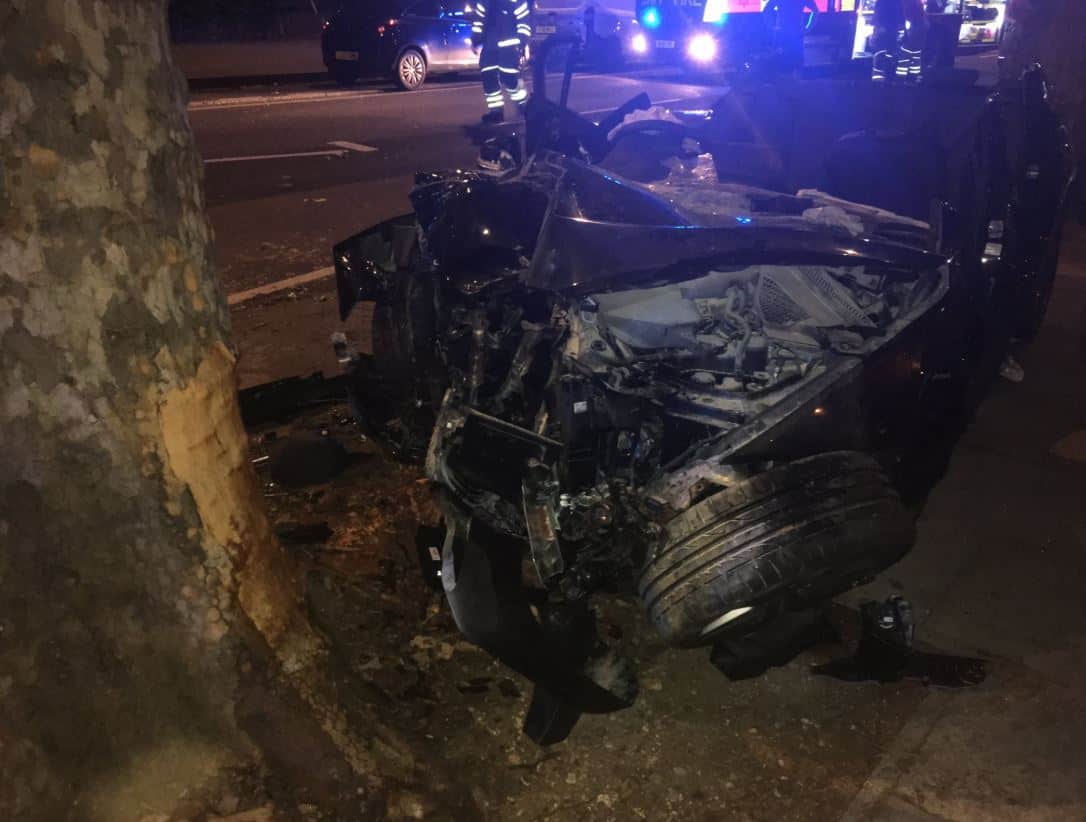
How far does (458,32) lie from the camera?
15047mm

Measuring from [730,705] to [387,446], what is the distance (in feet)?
6.44

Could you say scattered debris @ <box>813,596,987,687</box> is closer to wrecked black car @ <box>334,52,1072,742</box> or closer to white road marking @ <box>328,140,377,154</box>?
wrecked black car @ <box>334,52,1072,742</box>

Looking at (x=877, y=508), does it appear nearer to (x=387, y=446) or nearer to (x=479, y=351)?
(x=479, y=351)

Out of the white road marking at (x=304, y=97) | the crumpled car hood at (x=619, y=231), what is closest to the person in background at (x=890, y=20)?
the crumpled car hood at (x=619, y=231)

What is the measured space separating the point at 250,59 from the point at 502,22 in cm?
1048

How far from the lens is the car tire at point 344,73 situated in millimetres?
14812

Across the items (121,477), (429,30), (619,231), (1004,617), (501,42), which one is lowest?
(1004,617)

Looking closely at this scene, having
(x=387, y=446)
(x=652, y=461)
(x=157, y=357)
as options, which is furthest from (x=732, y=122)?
(x=157, y=357)

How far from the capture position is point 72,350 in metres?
1.50

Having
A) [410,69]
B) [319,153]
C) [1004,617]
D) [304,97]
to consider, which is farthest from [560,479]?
[410,69]

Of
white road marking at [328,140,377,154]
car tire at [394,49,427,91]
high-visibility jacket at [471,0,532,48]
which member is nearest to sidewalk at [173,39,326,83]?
car tire at [394,49,427,91]

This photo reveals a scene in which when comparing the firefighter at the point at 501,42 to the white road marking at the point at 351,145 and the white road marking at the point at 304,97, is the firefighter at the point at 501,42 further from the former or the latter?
the white road marking at the point at 304,97

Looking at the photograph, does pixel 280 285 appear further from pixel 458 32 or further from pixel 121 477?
pixel 458 32

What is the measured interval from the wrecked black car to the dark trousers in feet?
21.2
